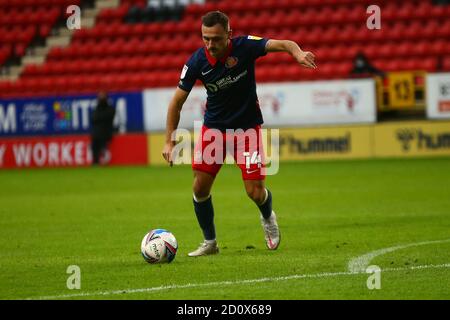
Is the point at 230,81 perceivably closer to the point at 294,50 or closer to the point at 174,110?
the point at 174,110

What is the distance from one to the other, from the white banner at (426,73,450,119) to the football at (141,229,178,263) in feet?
49.2

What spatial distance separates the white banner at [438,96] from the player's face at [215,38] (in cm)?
1465

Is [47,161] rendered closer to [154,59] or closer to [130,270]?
[154,59]

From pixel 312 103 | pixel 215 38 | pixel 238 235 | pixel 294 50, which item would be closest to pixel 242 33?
pixel 312 103

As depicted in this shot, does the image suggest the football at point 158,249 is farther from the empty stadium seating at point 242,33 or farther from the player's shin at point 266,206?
the empty stadium seating at point 242,33

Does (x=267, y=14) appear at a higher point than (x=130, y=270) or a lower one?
higher

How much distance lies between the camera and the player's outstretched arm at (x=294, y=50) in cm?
862

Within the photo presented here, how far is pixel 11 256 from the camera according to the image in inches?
401

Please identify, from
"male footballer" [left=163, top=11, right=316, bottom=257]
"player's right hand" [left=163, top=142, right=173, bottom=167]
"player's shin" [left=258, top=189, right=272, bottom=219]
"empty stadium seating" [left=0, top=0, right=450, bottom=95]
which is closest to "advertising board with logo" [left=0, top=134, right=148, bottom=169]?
"empty stadium seating" [left=0, top=0, right=450, bottom=95]

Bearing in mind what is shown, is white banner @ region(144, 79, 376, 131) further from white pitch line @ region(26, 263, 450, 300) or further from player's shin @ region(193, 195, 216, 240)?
white pitch line @ region(26, 263, 450, 300)

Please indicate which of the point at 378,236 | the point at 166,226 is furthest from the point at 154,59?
the point at 378,236

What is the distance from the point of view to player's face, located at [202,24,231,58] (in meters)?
9.25

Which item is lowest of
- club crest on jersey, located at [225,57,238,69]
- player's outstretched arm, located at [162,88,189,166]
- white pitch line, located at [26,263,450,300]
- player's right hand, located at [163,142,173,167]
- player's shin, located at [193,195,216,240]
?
white pitch line, located at [26,263,450,300]

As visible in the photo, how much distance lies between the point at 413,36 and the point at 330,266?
1953 cm
